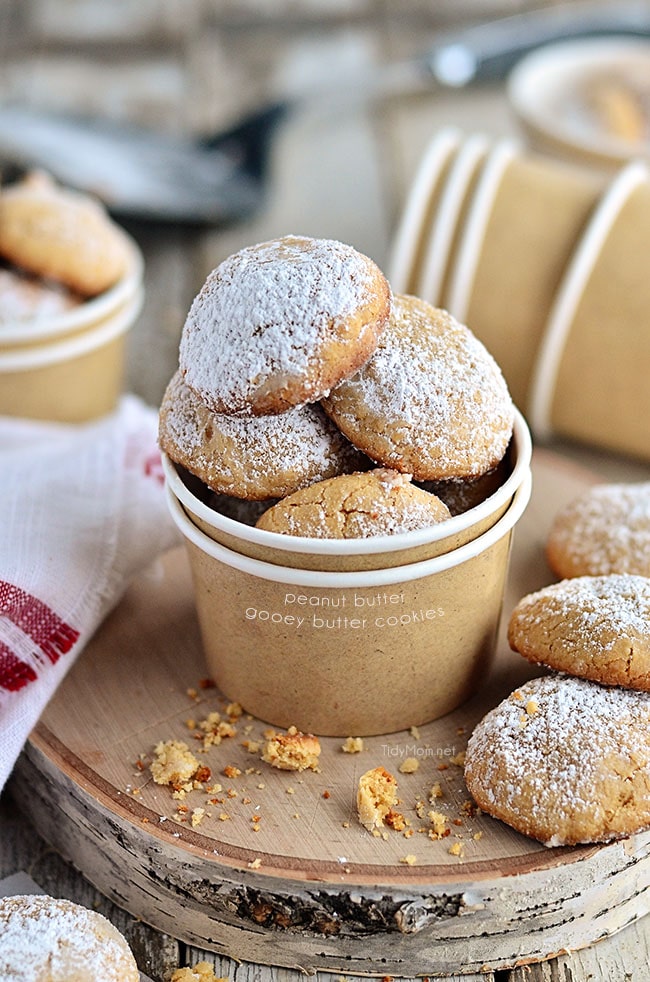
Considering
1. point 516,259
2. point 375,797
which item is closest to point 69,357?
point 516,259

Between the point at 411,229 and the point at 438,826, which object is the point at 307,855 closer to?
the point at 438,826

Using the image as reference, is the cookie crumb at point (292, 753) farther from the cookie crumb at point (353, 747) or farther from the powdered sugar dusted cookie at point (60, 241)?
the powdered sugar dusted cookie at point (60, 241)

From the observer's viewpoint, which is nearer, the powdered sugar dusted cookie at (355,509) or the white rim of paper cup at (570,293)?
the powdered sugar dusted cookie at (355,509)

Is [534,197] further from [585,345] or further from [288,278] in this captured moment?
[288,278]

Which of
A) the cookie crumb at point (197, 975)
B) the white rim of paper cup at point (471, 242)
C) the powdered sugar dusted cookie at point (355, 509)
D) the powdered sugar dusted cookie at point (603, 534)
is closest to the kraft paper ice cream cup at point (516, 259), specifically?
the white rim of paper cup at point (471, 242)

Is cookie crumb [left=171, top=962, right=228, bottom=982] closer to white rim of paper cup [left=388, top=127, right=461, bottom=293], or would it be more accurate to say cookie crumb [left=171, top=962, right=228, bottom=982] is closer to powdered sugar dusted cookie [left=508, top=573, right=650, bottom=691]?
powdered sugar dusted cookie [left=508, top=573, right=650, bottom=691]

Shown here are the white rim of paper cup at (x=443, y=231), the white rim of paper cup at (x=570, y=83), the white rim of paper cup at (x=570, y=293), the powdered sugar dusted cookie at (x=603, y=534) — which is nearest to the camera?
the powdered sugar dusted cookie at (x=603, y=534)
